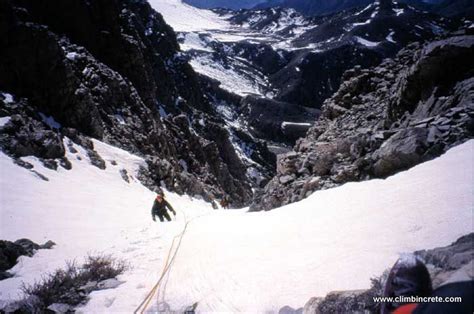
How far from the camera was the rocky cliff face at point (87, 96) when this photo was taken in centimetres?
2091

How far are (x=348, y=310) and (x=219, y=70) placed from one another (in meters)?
147

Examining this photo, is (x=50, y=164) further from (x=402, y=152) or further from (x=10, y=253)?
(x=402, y=152)

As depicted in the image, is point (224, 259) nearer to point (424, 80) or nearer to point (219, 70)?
point (424, 80)

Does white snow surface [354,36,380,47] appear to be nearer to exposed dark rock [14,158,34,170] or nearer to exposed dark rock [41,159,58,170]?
exposed dark rock [41,159,58,170]

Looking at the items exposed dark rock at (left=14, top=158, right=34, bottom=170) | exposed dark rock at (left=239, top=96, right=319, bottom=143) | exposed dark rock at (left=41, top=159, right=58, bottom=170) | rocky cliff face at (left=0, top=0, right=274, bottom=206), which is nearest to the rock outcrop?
exposed dark rock at (left=14, top=158, right=34, bottom=170)

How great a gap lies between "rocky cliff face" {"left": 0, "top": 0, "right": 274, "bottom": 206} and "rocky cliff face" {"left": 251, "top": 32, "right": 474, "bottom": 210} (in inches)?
541

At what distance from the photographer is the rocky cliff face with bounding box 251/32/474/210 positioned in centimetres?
670

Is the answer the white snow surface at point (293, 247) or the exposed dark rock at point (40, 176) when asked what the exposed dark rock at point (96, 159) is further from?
the white snow surface at point (293, 247)

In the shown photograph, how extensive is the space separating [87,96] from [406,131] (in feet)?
80.3

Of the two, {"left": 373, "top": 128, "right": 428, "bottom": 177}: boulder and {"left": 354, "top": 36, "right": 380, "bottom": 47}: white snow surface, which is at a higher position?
{"left": 354, "top": 36, "right": 380, "bottom": 47}: white snow surface

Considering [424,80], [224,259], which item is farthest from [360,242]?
[424,80]

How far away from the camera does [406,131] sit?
7469mm

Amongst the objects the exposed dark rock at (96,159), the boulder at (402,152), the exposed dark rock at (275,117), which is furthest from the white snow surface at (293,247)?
the exposed dark rock at (275,117)

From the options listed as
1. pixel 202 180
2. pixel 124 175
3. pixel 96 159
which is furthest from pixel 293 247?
pixel 202 180
